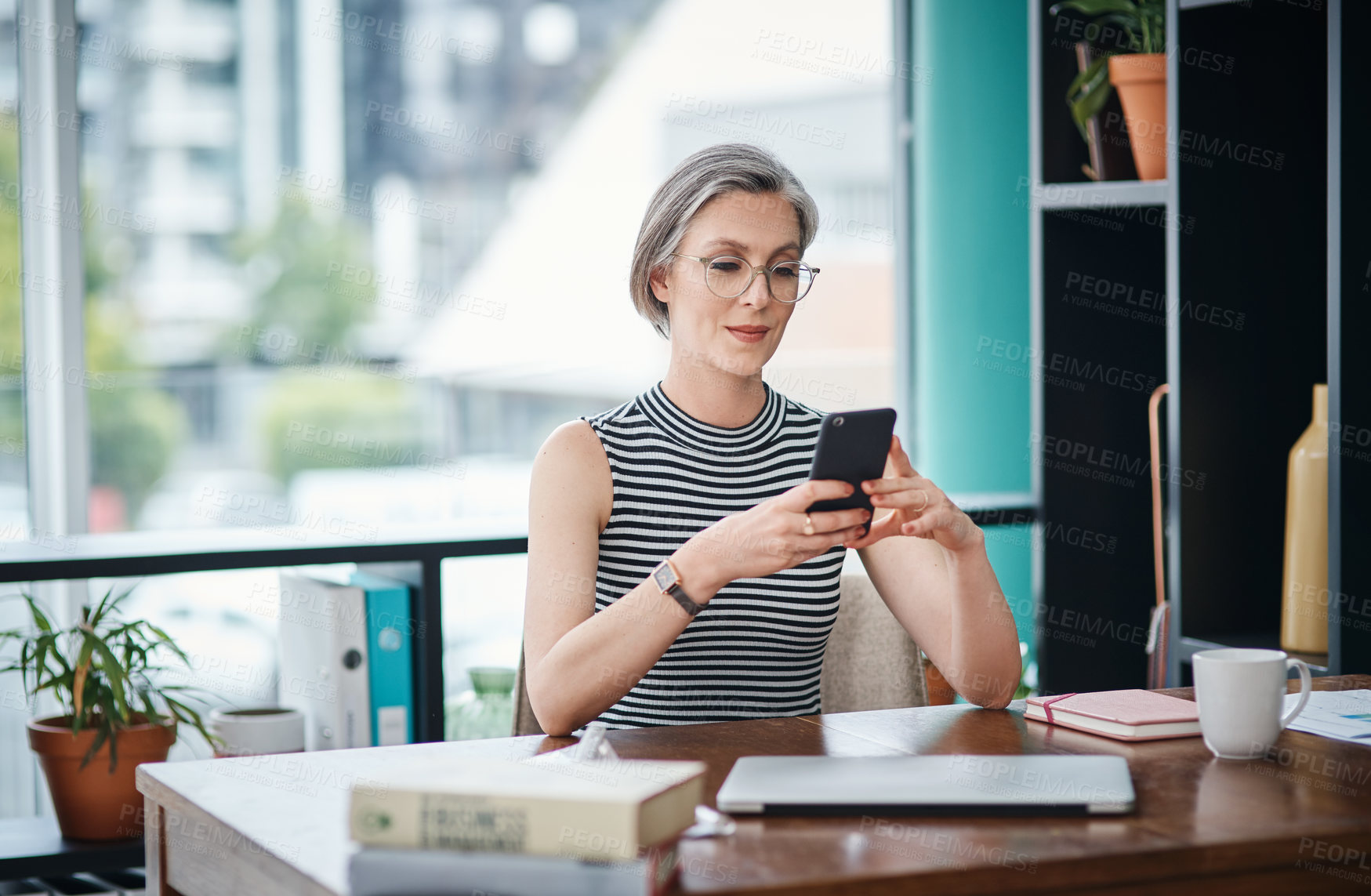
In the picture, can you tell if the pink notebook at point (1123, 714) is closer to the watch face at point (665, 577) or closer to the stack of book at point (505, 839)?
the watch face at point (665, 577)

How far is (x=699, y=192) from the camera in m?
1.69

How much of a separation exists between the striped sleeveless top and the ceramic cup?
26.0 inches

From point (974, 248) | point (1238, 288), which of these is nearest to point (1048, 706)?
point (1238, 288)

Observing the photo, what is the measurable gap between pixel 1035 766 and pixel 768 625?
60cm

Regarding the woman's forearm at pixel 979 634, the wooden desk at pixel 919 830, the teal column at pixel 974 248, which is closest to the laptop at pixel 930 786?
the wooden desk at pixel 919 830

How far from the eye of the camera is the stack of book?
0.83 metres

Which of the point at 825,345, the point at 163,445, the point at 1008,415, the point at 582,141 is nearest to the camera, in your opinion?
the point at 1008,415

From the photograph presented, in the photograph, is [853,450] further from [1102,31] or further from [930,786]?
[1102,31]

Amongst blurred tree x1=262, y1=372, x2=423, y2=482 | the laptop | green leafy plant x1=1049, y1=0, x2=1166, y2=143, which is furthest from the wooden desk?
blurred tree x1=262, y1=372, x2=423, y2=482

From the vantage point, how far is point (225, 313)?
25.2 feet

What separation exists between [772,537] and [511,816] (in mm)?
575

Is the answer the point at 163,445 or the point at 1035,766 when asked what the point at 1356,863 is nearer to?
the point at 1035,766

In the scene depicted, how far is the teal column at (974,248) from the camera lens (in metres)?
3.10

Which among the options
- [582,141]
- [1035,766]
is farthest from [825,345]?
[1035,766]
